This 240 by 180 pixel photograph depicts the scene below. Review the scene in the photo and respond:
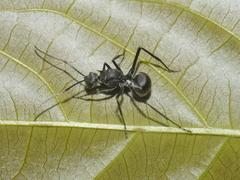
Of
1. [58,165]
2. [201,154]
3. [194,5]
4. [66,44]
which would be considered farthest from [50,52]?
[201,154]

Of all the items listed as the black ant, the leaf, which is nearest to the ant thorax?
the black ant

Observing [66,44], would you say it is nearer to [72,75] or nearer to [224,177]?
[72,75]

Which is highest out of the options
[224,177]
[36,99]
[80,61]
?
[80,61]

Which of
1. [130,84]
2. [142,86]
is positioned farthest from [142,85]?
[130,84]

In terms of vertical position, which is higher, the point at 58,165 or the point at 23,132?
the point at 23,132

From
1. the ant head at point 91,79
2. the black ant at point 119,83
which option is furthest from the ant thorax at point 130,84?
the ant head at point 91,79

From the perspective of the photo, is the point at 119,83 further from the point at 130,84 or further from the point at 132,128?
the point at 132,128
